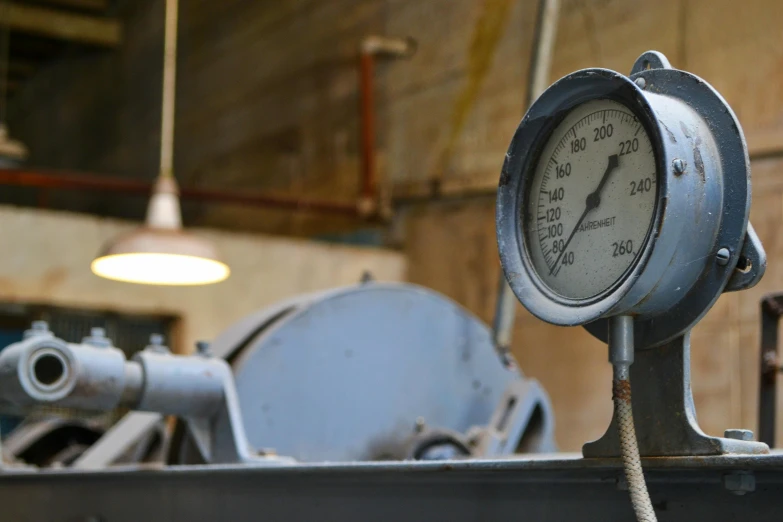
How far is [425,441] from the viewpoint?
266cm

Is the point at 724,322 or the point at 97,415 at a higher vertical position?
the point at 724,322

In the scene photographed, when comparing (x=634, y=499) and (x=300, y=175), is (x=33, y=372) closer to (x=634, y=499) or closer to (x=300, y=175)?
(x=634, y=499)

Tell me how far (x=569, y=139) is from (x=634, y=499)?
49cm

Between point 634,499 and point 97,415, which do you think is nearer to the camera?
point 634,499

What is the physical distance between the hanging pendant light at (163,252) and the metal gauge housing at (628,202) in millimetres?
2139

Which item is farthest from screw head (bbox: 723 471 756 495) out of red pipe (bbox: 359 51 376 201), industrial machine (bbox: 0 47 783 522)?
red pipe (bbox: 359 51 376 201)

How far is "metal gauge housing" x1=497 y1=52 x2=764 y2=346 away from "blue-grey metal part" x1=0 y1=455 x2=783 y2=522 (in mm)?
183

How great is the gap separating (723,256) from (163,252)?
94.1 inches

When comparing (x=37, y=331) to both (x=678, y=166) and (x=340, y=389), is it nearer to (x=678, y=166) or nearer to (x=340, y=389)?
(x=340, y=389)

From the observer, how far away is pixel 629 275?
128cm

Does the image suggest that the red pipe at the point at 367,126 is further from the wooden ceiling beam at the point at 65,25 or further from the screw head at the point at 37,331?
the screw head at the point at 37,331

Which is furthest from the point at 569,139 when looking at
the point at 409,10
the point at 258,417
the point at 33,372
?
the point at 409,10

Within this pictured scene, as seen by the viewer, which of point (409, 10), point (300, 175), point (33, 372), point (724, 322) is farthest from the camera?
point (300, 175)

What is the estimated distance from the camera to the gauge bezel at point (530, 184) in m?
1.27
